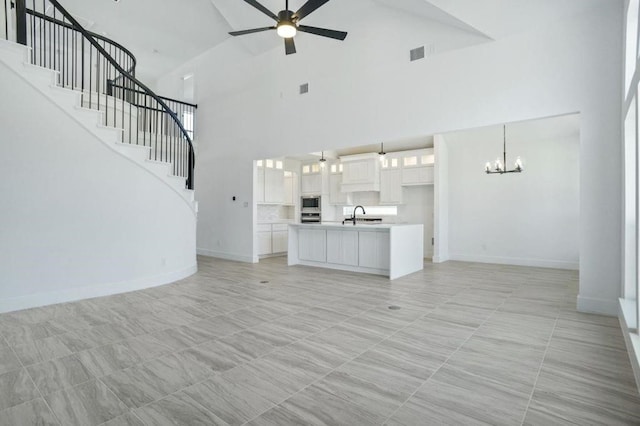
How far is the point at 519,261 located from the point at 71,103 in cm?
864

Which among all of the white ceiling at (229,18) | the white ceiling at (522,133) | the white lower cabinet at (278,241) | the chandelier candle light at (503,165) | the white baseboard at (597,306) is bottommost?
the white baseboard at (597,306)

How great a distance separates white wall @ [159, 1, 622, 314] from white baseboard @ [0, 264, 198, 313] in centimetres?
273

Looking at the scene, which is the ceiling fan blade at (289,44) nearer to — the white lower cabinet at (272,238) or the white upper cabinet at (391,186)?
the white lower cabinet at (272,238)

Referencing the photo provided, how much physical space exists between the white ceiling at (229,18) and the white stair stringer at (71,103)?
4014mm

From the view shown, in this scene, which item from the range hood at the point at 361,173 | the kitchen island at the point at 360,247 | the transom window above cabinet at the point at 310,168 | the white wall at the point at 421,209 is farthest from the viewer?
the transom window above cabinet at the point at 310,168

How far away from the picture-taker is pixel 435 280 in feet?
18.7

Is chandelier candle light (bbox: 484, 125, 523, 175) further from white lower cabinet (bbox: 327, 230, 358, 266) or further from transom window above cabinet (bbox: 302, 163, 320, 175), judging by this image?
transom window above cabinet (bbox: 302, 163, 320, 175)

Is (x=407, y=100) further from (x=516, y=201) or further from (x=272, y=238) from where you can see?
(x=272, y=238)

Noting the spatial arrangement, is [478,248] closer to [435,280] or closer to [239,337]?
[435,280]

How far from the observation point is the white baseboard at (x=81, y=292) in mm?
3894

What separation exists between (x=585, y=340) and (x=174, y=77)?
37.3 feet

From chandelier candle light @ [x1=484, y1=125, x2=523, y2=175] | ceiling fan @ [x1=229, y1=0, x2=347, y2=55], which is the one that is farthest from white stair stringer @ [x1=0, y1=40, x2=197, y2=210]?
chandelier candle light @ [x1=484, y1=125, x2=523, y2=175]

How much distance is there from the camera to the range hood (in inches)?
366

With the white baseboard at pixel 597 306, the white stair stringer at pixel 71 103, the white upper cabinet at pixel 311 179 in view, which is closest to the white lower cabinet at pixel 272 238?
the white upper cabinet at pixel 311 179
